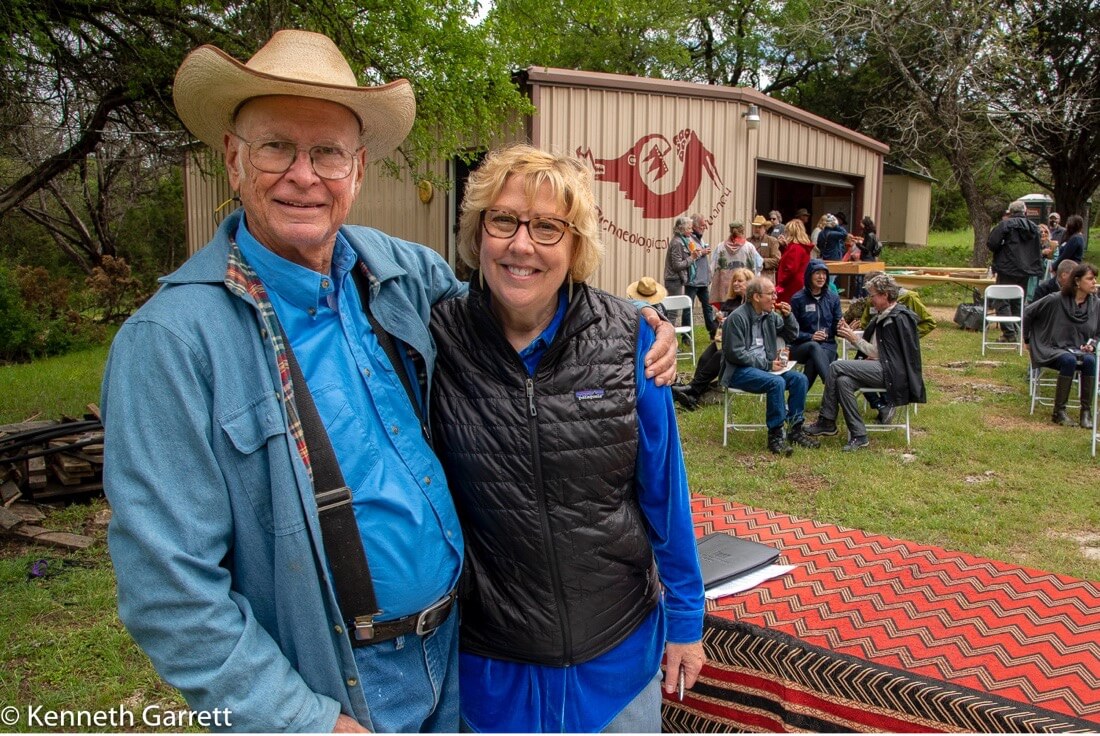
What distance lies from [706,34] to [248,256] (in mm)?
31976

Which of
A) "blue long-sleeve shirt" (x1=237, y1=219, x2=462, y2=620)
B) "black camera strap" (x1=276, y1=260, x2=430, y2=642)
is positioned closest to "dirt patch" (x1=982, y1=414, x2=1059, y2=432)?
"blue long-sleeve shirt" (x1=237, y1=219, x2=462, y2=620)

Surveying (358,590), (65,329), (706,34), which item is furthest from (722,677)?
(706,34)

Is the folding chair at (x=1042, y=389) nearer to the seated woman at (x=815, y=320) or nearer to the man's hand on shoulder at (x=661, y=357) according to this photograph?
the seated woman at (x=815, y=320)

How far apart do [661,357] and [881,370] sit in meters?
5.98

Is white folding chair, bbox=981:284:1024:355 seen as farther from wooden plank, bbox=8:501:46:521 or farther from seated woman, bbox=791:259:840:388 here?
wooden plank, bbox=8:501:46:521

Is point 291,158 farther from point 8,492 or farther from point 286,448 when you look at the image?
point 8,492

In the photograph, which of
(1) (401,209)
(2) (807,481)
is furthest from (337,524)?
(1) (401,209)

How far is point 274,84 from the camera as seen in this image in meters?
1.55

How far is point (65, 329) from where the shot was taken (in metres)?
13.4

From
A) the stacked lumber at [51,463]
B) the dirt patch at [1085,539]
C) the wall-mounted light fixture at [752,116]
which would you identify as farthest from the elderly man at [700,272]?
the stacked lumber at [51,463]

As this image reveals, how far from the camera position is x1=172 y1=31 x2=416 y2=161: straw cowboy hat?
1565 mm

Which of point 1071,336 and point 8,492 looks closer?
point 8,492

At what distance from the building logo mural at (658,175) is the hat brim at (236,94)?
10.2 meters

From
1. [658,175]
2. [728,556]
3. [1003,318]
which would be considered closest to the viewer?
[728,556]
